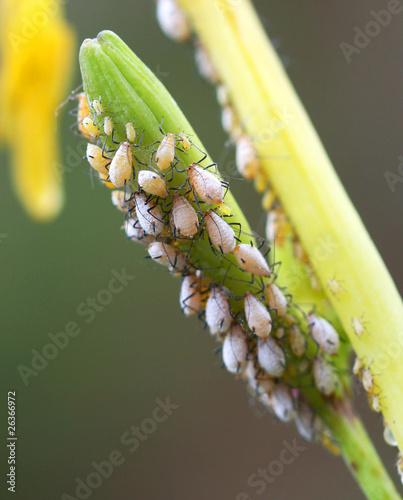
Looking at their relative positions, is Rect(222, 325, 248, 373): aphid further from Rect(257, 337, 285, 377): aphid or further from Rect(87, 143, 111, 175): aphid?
Rect(87, 143, 111, 175): aphid

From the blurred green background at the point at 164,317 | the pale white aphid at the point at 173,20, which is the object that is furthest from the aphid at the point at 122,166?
the blurred green background at the point at 164,317

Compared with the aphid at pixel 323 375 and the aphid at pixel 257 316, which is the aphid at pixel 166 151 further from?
the aphid at pixel 323 375

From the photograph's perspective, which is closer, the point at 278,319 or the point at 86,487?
the point at 278,319

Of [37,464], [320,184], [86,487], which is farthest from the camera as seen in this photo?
[37,464]

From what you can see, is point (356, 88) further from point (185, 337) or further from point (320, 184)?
point (320, 184)

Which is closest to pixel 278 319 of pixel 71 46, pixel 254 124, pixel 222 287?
pixel 222 287

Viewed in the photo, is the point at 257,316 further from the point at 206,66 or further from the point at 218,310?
the point at 206,66
